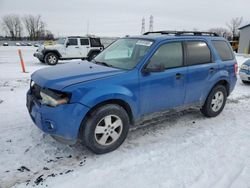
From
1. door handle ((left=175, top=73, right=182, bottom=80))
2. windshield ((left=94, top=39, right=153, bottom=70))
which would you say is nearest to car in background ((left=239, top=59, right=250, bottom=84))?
door handle ((left=175, top=73, right=182, bottom=80))

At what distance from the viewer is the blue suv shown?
114 inches

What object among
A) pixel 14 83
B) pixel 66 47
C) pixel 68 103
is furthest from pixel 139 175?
pixel 66 47

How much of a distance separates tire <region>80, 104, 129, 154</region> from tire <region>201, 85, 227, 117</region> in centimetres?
214

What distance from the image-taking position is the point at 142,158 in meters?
3.17

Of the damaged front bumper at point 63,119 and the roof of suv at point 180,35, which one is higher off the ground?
the roof of suv at point 180,35

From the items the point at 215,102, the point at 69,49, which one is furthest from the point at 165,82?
the point at 69,49

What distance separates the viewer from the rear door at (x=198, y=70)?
4.05 metres

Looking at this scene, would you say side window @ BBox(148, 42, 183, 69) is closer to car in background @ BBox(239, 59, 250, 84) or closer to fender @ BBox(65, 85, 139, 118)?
fender @ BBox(65, 85, 139, 118)

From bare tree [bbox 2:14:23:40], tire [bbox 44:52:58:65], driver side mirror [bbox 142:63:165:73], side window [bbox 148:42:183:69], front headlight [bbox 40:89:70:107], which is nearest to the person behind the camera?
front headlight [bbox 40:89:70:107]

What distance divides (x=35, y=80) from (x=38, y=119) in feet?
2.17

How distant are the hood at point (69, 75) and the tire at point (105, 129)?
49 centimetres

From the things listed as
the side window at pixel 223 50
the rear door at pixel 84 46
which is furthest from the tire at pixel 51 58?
the side window at pixel 223 50

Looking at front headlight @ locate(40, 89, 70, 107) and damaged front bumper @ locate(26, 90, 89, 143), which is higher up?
front headlight @ locate(40, 89, 70, 107)

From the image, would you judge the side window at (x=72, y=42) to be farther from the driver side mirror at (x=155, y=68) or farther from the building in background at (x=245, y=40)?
the building in background at (x=245, y=40)
